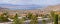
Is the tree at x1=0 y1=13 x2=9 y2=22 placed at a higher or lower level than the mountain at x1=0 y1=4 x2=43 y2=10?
lower

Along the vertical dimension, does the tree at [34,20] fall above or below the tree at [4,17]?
below

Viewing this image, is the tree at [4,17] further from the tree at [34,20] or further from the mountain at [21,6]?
the tree at [34,20]

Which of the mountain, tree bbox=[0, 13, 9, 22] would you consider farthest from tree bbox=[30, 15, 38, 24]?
tree bbox=[0, 13, 9, 22]

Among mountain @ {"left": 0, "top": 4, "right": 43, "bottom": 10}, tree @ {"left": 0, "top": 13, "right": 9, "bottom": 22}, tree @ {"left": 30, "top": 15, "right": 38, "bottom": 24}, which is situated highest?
mountain @ {"left": 0, "top": 4, "right": 43, "bottom": 10}

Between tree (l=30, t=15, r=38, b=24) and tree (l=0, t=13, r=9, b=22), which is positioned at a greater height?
tree (l=0, t=13, r=9, b=22)

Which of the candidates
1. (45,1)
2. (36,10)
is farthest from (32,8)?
(45,1)

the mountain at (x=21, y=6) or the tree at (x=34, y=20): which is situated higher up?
the mountain at (x=21, y=6)

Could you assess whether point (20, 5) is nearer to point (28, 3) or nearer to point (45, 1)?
point (28, 3)

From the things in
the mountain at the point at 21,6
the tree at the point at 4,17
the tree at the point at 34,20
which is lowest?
the tree at the point at 34,20

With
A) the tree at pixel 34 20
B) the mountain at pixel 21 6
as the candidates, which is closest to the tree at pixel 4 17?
the mountain at pixel 21 6

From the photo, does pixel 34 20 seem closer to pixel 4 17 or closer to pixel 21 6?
pixel 21 6

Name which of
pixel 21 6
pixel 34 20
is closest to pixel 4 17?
pixel 21 6

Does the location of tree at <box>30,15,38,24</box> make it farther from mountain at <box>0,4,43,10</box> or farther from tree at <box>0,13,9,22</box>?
tree at <box>0,13,9,22</box>
